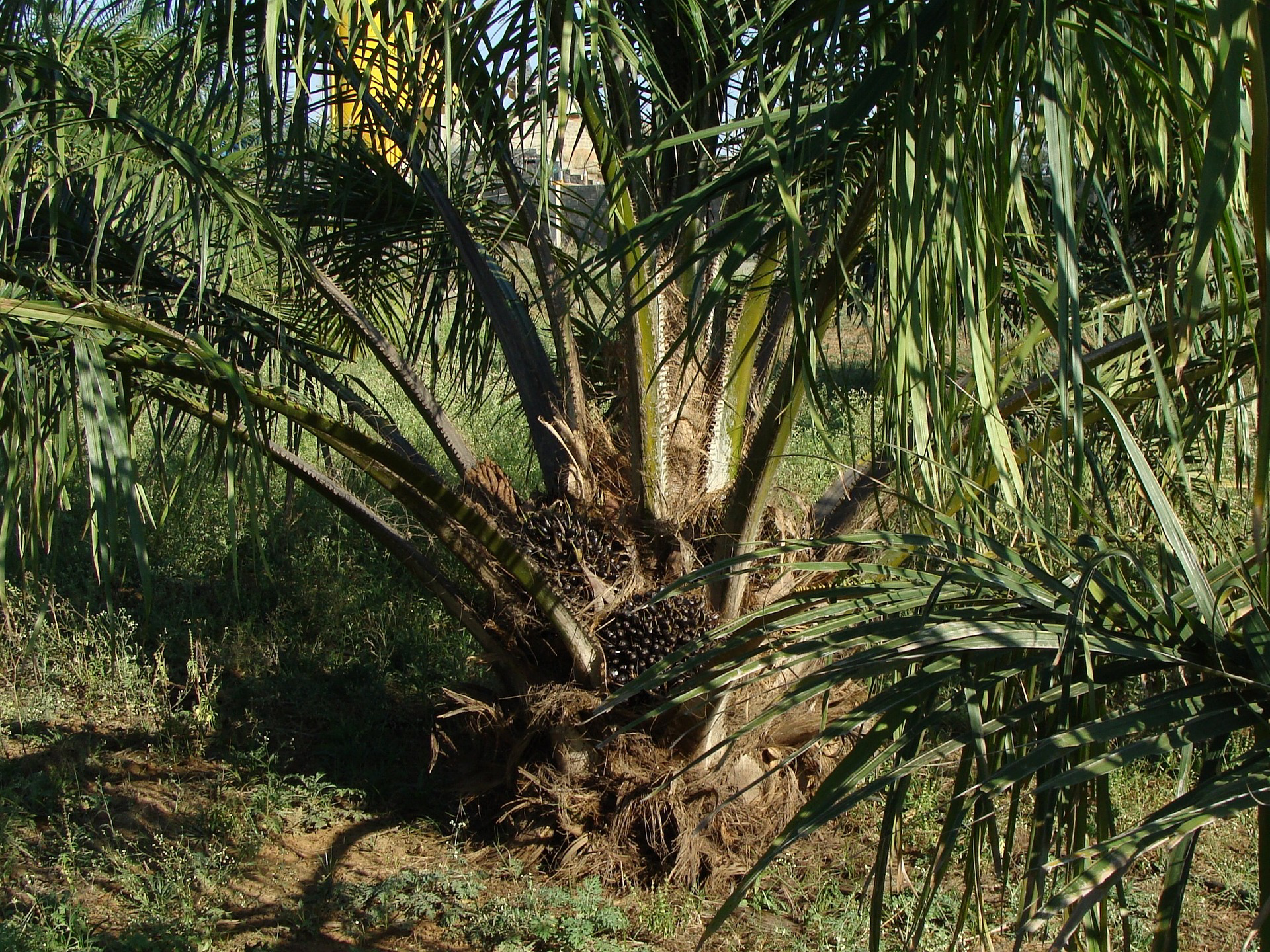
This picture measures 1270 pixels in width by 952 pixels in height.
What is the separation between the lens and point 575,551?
137 inches

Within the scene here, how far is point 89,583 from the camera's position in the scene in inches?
214

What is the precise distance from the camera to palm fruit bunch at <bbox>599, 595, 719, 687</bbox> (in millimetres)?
3441

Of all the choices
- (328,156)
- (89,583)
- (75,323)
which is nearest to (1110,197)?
(328,156)

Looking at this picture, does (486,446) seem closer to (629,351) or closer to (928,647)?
(629,351)

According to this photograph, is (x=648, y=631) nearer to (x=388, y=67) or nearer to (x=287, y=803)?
(x=388, y=67)

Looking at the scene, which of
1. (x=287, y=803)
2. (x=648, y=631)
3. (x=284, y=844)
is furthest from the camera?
(x=287, y=803)

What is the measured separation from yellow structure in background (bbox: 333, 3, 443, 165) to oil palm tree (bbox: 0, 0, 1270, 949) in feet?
→ 0.08

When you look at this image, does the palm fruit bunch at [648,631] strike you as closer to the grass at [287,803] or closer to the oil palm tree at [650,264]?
the oil palm tree at [650,264]

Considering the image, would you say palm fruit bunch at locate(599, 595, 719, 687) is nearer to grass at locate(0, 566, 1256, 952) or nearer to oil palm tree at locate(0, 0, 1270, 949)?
oil palm tree at locate(0, 0, 1270, 949)

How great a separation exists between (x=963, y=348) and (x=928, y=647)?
26.2 feet

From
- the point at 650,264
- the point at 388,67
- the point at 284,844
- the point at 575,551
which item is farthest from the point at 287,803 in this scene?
the point at 388,67

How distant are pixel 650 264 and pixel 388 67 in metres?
0.84

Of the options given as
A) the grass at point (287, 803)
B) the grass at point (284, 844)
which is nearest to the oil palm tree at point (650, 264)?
the grass at point (287, 803)

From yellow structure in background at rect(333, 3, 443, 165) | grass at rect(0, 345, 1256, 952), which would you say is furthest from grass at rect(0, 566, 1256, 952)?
yellow structure in background at rect(333, 3, 443, 165)
